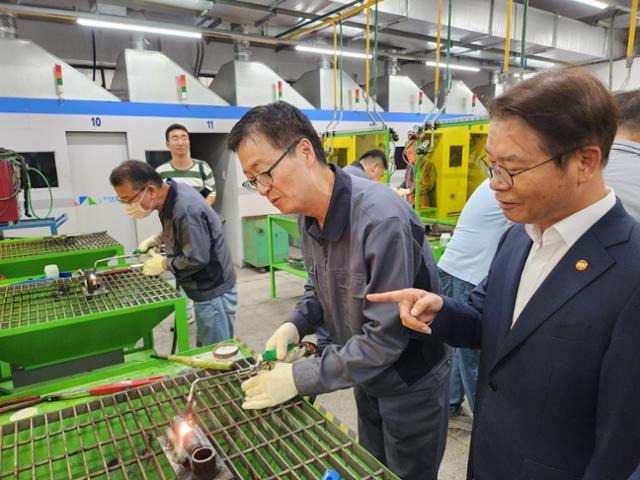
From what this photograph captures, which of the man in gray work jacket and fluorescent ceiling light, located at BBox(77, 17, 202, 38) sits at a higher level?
fluorescent ceiling light, located at BBox(77, 17, 202, 38)

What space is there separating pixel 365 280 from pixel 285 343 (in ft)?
1.16

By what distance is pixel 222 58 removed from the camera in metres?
5.95

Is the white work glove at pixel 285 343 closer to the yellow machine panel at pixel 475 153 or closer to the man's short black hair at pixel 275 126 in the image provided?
the man's short black hair at pixel 275 126

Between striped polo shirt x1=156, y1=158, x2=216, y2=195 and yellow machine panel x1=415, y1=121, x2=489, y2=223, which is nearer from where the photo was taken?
striped polo shirt x1=156, y1=158, x2=216, y2=195

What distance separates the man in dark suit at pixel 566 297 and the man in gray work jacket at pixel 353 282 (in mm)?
170

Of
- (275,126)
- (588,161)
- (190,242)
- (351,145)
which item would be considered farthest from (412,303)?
(351,145)

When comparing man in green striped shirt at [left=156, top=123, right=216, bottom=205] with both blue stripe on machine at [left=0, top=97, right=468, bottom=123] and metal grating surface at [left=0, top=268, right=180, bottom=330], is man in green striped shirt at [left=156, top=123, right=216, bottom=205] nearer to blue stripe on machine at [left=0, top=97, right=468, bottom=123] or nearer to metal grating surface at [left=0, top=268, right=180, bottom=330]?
blue stripe on machine at [left=0, top=97, right=468, bottom=123]

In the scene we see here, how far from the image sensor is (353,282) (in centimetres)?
103

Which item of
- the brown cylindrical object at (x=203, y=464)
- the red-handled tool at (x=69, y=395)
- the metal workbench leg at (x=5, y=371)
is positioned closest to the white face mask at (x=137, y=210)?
the metal workbench leg at (x=5, y=371)

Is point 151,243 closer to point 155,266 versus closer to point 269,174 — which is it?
point 155,266

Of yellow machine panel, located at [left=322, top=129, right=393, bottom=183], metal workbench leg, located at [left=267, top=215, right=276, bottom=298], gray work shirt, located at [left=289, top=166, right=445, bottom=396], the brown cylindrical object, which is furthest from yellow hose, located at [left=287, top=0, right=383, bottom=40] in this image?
the brown cylindrical object

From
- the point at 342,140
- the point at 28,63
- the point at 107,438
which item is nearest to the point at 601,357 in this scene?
the point at 107,438

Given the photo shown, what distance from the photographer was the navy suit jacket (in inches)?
25.8

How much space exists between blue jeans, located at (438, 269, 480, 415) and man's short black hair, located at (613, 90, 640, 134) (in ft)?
3.11
